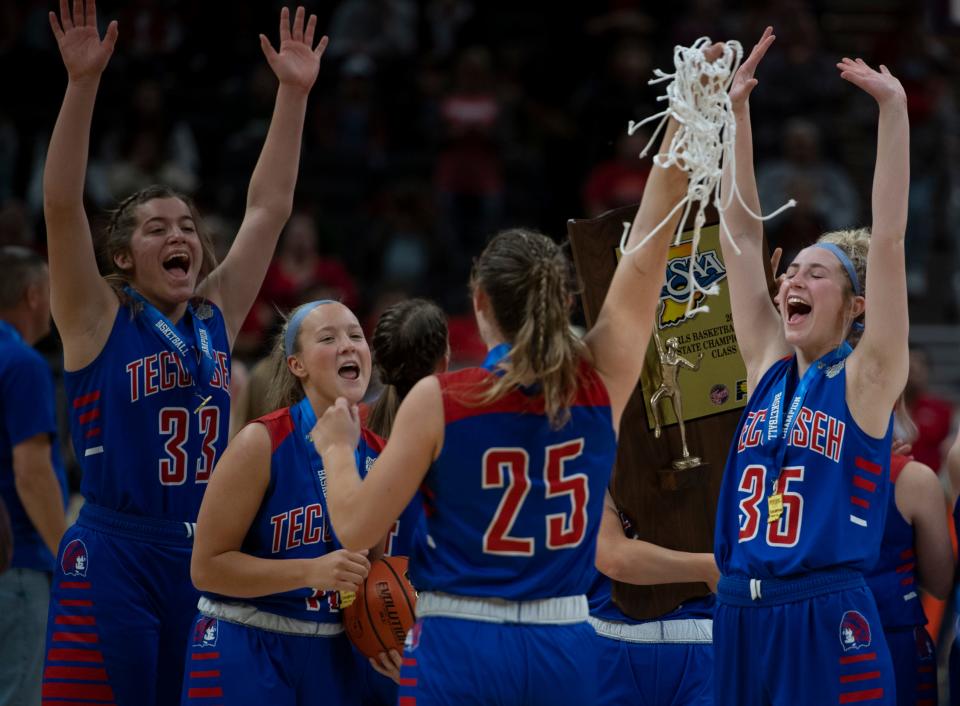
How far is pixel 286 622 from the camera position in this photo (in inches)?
157

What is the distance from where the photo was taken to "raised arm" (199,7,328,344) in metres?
4.71

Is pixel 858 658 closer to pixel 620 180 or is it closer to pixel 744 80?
pixel 744 80

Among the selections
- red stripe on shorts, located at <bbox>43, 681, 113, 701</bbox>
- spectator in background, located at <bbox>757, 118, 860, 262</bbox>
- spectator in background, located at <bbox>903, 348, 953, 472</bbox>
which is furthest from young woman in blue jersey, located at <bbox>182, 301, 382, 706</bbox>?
spectator in background, located at <bbox>757, 118, 860, 262</bbox>

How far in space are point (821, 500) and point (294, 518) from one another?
148cm

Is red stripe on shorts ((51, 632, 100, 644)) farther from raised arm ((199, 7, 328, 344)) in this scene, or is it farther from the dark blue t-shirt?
the dark blue t-shirt

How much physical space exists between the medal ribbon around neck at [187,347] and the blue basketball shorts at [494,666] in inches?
56.7

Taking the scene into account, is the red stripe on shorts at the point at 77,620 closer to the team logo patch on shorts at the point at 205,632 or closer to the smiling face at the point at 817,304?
the team logo patch on shorts at the point at 205,632

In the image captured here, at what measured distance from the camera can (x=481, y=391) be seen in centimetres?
333

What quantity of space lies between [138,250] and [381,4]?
30.1 ft

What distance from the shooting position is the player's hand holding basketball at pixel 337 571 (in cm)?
376

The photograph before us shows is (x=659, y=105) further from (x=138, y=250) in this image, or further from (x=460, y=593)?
(x=460, y=593)

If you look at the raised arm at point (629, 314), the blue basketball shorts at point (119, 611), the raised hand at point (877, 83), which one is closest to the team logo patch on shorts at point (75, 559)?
the blue basketball shorts at point (119, 611)

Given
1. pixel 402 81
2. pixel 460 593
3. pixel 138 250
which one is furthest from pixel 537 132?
pixel 460 593

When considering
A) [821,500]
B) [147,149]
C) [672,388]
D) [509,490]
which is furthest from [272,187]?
[147,149]
